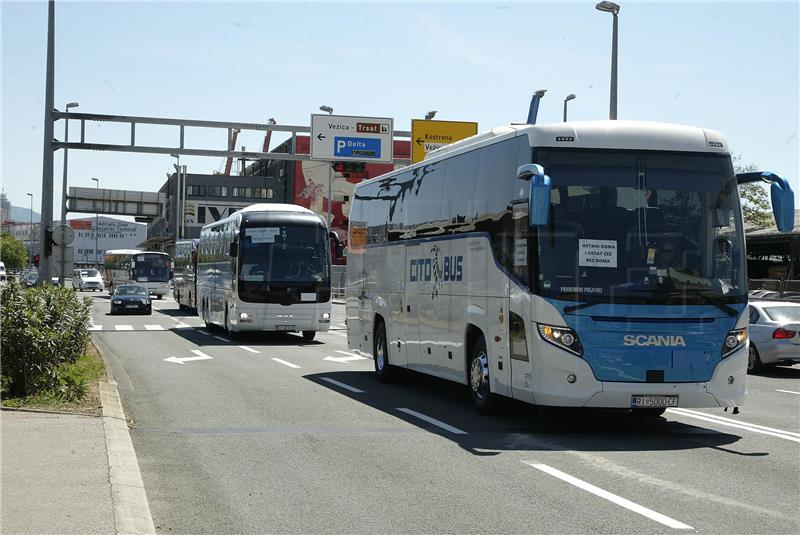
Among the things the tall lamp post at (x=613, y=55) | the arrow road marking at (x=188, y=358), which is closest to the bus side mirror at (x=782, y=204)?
the arrow road marking at (x=188, y=358)

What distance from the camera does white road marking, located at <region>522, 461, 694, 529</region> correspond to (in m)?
7.34

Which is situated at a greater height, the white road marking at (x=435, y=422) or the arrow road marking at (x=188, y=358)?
the white road marking at (x=435, y=422)

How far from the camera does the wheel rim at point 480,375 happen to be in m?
13.1

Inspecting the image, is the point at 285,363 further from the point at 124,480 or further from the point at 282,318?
the point at 124,480

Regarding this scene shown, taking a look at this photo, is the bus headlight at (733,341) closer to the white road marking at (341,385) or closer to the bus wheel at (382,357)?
the white road marking at (341,385)

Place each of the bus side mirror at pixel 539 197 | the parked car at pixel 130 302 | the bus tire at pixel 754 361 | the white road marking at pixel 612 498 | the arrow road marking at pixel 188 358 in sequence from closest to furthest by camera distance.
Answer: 1. the white road marking at pixel 612 498
2. the bus side mirror at pixel 539 197
3. the bus tire at pixel 754 361
4. the arrow road marking at pixel 188 358
5. the parked car at pixel 130 302

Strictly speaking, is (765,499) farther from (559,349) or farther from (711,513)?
(559,349)

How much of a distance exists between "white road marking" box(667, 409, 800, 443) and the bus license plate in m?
1.55

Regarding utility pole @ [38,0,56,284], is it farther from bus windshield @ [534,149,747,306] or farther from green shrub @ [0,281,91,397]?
bus windshield @ [534,149,747,306]

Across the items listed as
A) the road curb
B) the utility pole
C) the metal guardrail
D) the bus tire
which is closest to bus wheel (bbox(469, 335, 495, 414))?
the road curb

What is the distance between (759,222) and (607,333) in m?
66.9

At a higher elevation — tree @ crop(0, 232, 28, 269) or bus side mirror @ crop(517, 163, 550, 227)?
tree @ crop(0, 232, 28, 269)

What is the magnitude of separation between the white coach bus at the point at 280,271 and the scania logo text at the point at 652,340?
17.8 metres

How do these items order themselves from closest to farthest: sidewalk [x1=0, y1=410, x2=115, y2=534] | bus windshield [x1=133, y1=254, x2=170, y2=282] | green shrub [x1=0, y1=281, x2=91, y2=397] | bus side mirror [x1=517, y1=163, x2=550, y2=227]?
1. sidewalk [x1=0, y1=410, x2=115, y2=534]
2. bus side mirror [x1=517, y1=163, x2=550, y2=227]
3. green shrub [x1=0, y1=281, x2=91, y2=397]
4. bus windshield [x1=133, y1=254, x2=170, y2=282]
